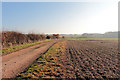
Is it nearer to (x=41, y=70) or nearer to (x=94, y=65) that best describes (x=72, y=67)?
(x=94, y=65)

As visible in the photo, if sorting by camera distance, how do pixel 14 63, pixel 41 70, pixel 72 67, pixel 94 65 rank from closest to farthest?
pixel 41 70, pixel 72 67, pixel 94 65, pixel 14 63

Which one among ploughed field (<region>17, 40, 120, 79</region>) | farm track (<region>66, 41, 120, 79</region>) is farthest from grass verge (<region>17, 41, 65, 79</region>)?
farm track (<region>66, 41, 120, 79</region>)

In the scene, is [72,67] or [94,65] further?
[94,65]

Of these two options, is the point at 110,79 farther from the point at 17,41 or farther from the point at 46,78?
the point at 17,41

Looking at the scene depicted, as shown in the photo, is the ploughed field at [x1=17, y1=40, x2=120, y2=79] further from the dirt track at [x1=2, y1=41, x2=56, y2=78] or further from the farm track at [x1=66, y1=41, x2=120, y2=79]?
the dirt track at [x1=2, y1=41, x2=56, y2=78]

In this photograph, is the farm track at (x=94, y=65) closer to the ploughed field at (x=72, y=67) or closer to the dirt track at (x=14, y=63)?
the ploughed field at (x=72, y=67)

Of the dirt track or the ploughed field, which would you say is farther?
the dirt track

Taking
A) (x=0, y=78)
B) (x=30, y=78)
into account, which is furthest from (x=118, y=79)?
(x=0, y=78)

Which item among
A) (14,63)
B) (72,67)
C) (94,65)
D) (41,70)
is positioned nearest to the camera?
(41,70)

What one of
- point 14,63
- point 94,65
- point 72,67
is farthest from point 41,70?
point 94,65

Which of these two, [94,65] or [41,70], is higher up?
[41,70]

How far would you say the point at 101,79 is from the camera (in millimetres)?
3969

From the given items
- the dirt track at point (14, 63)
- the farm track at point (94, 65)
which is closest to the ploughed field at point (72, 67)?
the farm track at point (94, 65)

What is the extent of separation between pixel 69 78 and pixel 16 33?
19.7 meters
